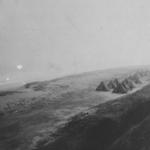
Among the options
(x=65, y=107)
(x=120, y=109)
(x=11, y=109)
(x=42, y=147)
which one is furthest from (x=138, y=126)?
(x=11, y=109)

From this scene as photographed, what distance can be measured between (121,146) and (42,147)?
4.22m

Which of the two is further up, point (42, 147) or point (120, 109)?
point (120, 109)

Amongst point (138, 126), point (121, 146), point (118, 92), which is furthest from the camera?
point (118, 92)

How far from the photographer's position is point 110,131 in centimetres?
1101

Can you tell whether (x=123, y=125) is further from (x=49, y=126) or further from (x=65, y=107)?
(x=65, y=107)

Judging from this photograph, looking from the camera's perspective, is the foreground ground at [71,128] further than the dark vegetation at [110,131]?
Yes

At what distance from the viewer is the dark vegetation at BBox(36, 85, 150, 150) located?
948cm

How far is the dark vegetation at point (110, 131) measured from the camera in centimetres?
948

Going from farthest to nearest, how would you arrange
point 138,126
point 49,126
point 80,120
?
1. point 49,126
2. point 80,120
3. point 138,126

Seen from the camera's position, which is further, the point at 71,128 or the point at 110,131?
the point at 71,128

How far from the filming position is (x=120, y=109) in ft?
43.8

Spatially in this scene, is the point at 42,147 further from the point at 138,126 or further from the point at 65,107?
the point at 65,107

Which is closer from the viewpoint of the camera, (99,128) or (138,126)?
(138,126)

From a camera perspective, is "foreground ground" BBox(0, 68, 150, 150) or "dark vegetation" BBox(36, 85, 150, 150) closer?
"dark vegetation" BBox(36, 85, 150, 150)
